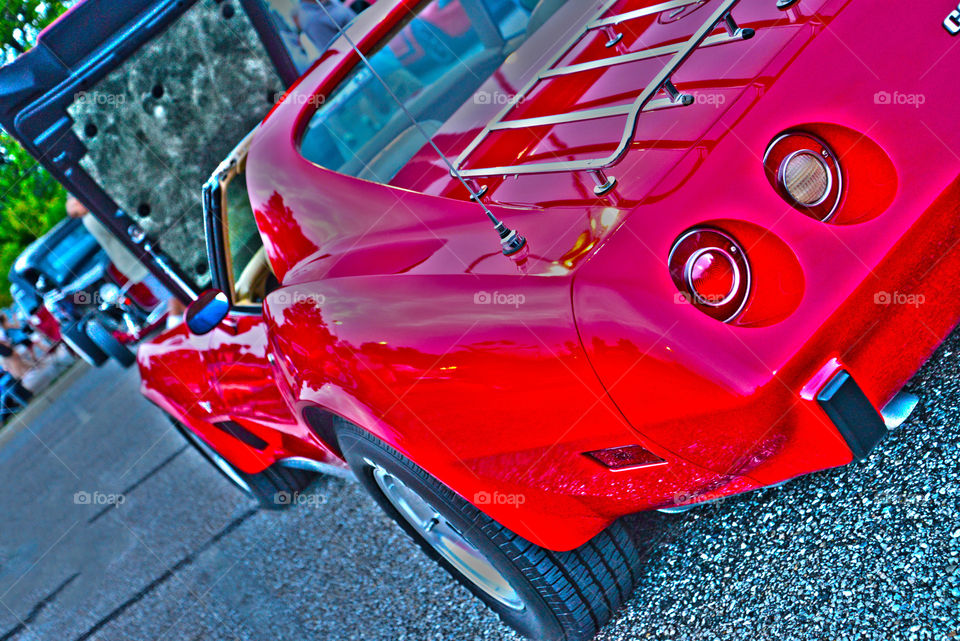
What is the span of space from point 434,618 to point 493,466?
112 centimetres

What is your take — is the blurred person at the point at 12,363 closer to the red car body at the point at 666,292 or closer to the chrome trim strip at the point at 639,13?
the red car body at the point at 666,292

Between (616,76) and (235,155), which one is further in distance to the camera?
(235,155)

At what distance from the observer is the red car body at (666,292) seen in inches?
67.2

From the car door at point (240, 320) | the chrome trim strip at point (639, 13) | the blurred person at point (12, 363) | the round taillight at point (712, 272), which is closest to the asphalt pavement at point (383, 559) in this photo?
the car door at point (240, 320)

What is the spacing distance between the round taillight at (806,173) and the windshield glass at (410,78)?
1.24 m

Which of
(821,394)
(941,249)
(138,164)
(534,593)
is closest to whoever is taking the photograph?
(821,394)

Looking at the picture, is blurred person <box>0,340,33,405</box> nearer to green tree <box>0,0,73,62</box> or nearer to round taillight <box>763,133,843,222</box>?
round taillight <box>763,133,843,222</box>

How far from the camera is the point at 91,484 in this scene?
19.0 ft

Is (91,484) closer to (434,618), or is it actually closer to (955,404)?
(434,618)

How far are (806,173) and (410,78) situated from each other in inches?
62.5

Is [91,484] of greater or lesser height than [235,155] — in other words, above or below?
below

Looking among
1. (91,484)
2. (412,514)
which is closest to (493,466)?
(412,514)

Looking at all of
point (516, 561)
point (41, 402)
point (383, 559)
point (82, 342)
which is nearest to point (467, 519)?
point (516, 561)

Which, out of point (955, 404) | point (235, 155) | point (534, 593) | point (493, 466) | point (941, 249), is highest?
point (235, 155)
